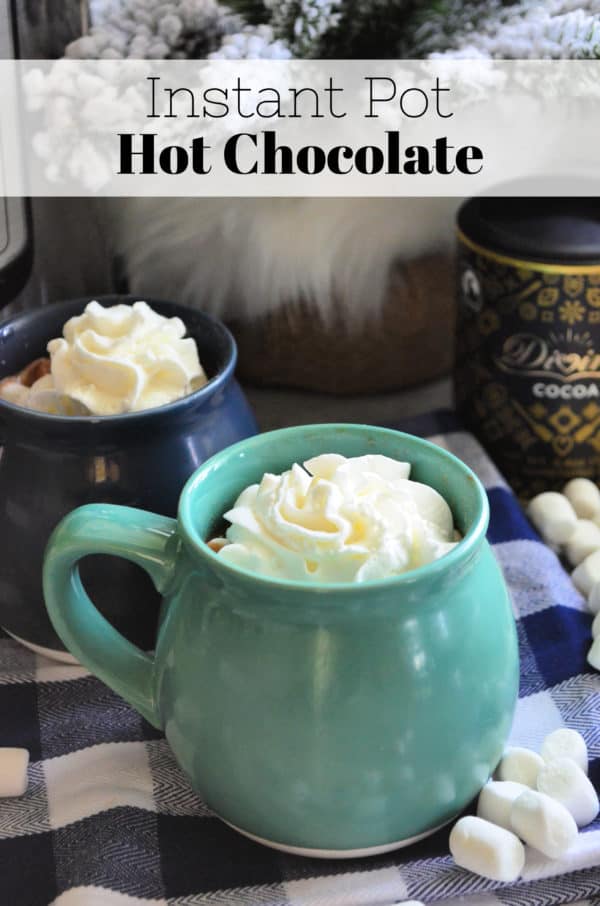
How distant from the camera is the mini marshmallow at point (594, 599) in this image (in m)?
0.60

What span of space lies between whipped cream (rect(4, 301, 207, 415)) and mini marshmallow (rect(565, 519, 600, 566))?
240mm

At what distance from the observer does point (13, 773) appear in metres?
0.50

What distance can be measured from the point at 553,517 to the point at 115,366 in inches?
11.0

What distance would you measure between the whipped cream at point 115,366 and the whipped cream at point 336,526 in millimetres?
104

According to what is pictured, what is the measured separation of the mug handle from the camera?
18.1 inches

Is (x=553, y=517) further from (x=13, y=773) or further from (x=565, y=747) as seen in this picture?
(x=13, y=773)

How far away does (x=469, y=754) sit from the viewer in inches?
17.7

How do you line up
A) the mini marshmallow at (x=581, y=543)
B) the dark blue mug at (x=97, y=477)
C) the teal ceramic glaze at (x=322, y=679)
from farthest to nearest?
the mini marshmallow at (x=581, y=543) → the dark blue mug at (x=97, y=477) → the teal ceramic glaze at (x=322, y=679)

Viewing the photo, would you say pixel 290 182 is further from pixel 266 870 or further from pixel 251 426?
A: pixel 266 870

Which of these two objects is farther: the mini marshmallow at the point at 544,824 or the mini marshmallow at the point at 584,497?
the mini marshmallow at the point at 584,497

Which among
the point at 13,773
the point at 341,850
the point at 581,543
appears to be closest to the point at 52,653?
the point at 13,773

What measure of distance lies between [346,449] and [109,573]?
0.13 m

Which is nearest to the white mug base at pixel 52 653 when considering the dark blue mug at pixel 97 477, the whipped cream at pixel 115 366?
the dark blue mug at pixel 97 477

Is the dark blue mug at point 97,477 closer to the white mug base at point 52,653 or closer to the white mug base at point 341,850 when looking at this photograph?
the white mug base at point 52,653
